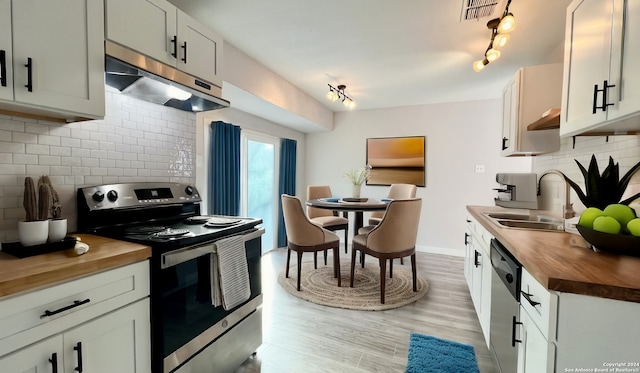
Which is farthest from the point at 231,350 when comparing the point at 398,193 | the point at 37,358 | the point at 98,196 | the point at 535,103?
the point at 398,193

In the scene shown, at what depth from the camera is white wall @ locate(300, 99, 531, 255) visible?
4.01m

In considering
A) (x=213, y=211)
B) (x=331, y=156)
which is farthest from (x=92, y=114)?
(x=331, y=156)

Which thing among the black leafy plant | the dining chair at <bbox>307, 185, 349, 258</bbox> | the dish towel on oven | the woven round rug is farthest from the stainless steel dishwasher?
the dining chair at <bbox>307, 185, 349, 258</bbox>

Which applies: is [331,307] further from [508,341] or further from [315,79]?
[315,79]

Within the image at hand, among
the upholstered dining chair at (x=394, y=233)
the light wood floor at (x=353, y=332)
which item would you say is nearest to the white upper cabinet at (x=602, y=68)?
the upholstered dining chair at (x=394, y=233)

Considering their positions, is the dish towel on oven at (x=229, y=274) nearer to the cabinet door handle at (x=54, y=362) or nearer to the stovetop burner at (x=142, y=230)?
the stovetop burner at (x=142, y=230)

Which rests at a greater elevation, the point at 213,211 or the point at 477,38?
the point at 477,38

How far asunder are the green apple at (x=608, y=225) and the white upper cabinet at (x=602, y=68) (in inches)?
15.7

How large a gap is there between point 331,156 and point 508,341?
3953mm

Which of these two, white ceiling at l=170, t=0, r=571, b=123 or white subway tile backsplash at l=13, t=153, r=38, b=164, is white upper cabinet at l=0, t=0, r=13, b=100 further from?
white ceiling at l=170, t=0, r=571, b=123

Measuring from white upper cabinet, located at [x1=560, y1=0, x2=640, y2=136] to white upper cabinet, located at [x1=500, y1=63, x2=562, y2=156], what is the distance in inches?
31.1

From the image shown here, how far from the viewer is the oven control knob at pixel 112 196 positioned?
1537 mm

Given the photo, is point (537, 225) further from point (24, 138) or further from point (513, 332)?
point (24, 138)

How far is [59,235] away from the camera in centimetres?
116
